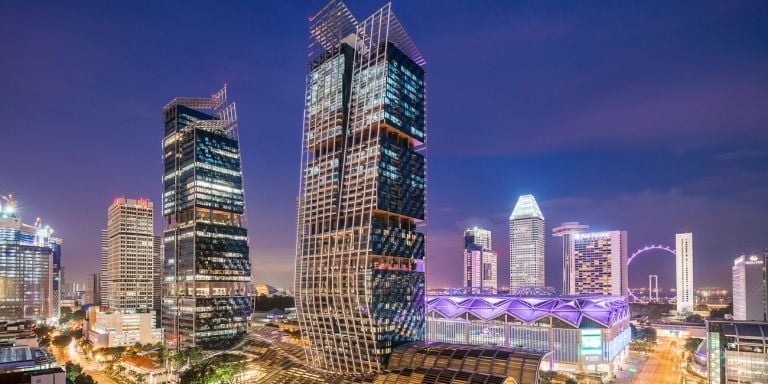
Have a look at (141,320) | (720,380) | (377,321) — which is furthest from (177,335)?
(720,380)

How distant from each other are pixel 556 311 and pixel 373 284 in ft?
224

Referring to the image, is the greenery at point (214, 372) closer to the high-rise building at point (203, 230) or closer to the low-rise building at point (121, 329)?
the high-rise building at point (203, 230)

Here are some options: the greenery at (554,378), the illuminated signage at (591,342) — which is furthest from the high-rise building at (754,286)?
the greenery at (554,378)

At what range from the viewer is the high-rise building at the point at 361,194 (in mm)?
107250

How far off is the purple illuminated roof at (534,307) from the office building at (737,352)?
41.4 meters

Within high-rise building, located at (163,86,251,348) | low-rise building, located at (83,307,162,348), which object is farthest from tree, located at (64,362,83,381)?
low-rise building, located at (83,307,162,348)

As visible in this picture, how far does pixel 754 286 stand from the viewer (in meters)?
159

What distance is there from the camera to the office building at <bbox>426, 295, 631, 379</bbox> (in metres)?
136

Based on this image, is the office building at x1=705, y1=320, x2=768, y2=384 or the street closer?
the office building at x1=705, y1=320, x2=768, y2=384

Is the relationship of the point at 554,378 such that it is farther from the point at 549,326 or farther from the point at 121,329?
the point at 121,329

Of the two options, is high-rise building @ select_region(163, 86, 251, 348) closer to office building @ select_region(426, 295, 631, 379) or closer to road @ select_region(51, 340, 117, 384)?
road @ select_region(51, 340, 117, 384)

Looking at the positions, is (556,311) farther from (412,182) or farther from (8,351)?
(8,351)

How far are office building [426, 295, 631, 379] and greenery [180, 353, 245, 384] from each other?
7399cm

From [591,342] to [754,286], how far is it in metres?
70.3
